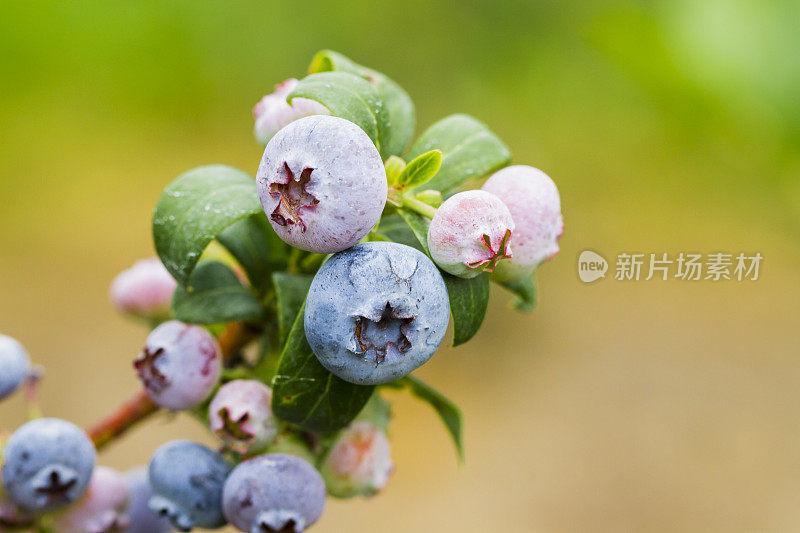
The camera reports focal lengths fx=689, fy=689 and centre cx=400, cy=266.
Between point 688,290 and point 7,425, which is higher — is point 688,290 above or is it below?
above

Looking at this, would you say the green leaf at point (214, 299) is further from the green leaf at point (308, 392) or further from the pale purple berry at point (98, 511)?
the pale purple berry at point (98, 511)

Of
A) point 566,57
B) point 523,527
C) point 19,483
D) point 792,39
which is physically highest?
point 566,57

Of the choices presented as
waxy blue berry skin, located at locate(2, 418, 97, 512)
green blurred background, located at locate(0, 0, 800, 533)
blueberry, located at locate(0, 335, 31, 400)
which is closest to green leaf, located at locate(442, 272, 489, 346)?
waxy blue berry skin, located at locate(2, 418, 97, 512)

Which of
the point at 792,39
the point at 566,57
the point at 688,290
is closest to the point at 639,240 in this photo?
the point at 688,290

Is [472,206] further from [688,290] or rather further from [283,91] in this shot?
[688,290]

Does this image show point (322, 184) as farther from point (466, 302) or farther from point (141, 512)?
point (141, 512)

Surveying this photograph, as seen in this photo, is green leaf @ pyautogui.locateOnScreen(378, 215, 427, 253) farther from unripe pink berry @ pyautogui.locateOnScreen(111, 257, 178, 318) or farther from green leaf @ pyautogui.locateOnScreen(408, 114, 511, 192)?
unripe pink berry @ pyautogui.locateOnScreen(111, 257, 178, 318)
